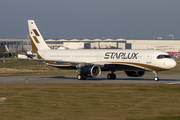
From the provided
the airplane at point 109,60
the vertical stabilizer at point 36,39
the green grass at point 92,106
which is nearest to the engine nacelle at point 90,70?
the airplane at point 109,60

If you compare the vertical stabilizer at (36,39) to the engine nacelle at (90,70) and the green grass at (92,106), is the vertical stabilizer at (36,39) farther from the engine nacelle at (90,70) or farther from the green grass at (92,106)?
the green grass at (92,106)

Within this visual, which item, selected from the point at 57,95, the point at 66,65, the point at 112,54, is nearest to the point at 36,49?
the point at 66,65

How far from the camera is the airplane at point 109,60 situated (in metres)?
39.3

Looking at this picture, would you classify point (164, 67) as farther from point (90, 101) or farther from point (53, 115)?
point (53, 115)

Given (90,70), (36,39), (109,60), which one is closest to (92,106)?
(90,70)

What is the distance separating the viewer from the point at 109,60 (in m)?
42.2

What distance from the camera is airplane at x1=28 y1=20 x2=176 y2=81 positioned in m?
39.3

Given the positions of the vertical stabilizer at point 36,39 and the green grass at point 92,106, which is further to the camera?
the vertical stabilizer at point 36,39

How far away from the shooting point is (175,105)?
2088cm

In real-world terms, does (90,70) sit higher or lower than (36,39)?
lower

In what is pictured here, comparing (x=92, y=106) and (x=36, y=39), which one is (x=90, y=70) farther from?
(x=92, y=106)

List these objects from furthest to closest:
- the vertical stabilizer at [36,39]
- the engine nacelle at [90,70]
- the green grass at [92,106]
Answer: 1. the vertical stabilizer at [36,39]
2. the engine nacelle at [90,70]
3. the green grass at [92,106]

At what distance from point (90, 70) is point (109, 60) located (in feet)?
11.6

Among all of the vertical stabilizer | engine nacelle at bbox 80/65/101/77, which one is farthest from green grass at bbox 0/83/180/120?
the vertical stabilizer
